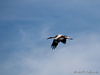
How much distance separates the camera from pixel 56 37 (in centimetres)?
5519

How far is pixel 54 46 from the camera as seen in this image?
177 feet

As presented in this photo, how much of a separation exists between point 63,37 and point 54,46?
3.67 m

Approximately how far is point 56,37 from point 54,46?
2425 millimetres

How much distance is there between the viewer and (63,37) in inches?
2210

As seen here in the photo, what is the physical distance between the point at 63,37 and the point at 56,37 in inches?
75.1
